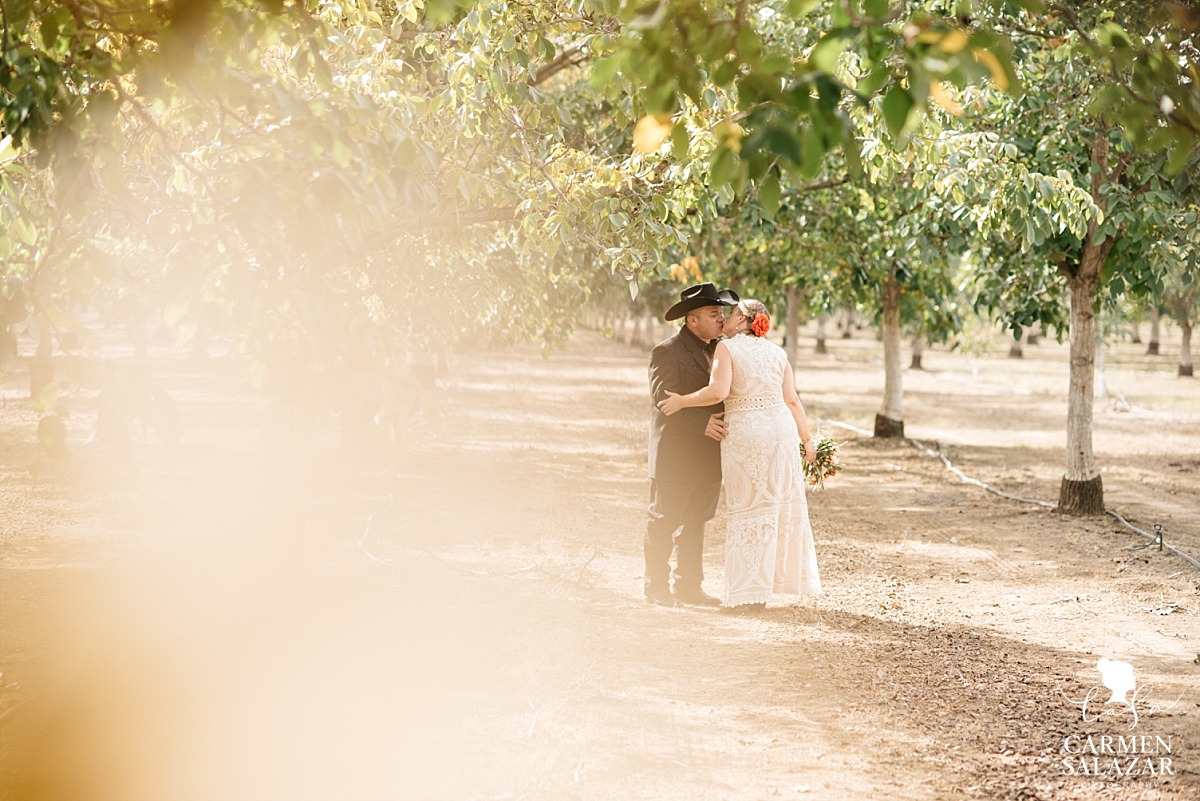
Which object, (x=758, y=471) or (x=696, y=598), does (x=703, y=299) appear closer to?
(x=758, y=471)

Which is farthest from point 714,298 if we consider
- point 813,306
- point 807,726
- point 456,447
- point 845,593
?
point 813,306

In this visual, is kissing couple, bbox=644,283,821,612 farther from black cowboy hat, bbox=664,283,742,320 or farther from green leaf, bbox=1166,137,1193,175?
green leaf, bbox=1166,137,1193,175

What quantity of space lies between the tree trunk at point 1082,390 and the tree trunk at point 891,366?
A: 6644 mm

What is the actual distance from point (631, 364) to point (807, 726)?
3723cm

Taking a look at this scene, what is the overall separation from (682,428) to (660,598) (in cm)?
114

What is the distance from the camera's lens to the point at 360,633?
6.34 m

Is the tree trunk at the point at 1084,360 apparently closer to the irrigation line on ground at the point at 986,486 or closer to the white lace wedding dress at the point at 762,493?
the irrigation line on ground at the point at 986,486

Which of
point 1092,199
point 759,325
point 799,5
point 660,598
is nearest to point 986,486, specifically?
point 1092,199

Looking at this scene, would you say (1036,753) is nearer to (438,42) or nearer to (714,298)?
(714,298)

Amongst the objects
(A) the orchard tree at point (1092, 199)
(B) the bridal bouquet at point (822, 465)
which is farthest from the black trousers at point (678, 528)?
(A) the orchard tree at point (1092, 199)

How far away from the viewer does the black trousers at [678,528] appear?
23.5 ft

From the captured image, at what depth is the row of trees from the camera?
9.55ft

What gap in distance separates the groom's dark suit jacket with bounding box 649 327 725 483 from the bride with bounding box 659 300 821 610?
19 centimetres

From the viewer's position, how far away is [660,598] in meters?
7.26
